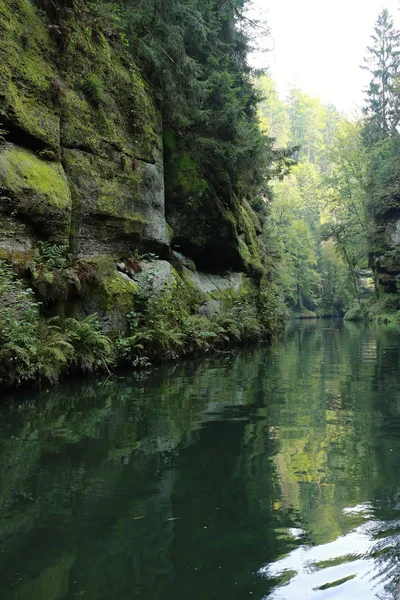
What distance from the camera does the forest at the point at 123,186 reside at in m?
8.37

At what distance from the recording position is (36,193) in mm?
8688

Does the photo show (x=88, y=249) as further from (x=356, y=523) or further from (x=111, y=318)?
(x=356, y=523)

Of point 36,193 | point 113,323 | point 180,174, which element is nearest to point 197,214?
point 180,174

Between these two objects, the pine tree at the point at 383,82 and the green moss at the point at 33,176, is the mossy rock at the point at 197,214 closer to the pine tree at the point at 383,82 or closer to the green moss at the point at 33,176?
the green moss at the point at 33,176

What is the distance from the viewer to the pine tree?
38.4 m

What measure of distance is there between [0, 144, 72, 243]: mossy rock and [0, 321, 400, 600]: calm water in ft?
11.6

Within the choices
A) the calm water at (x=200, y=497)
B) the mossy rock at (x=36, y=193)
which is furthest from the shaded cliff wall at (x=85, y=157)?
the calm water at (x=200, y=497)

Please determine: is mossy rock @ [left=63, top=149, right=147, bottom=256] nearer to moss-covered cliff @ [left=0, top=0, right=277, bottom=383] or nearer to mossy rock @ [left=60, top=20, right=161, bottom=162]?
moss-covered cliff @ [left=0, top=0, right=277, bottom=383]

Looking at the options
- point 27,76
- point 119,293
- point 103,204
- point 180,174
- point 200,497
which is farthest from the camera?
point 180,174

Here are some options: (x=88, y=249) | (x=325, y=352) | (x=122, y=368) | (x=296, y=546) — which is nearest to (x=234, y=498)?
(x=296, y=546)

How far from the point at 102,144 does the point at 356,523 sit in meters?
10.4

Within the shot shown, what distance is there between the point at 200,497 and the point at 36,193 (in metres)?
7.15

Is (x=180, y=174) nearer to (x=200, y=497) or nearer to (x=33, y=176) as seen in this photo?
(x=33, y=176)

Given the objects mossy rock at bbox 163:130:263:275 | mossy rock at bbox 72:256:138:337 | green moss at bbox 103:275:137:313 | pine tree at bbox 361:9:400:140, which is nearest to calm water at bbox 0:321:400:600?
mossy rock at bbox 72:256:138:337
